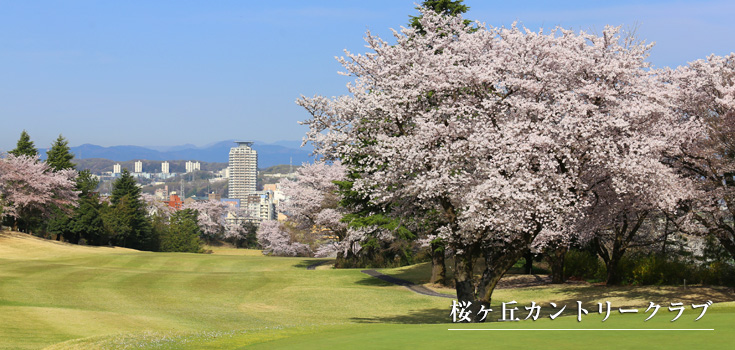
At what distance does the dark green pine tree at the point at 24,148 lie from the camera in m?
92.6

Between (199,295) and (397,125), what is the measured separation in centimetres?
1968

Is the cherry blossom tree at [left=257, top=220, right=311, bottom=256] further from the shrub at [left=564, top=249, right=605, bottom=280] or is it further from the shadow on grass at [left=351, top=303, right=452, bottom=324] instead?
the shadow on grass at [left=351, top=303, right=452, bottom=324]

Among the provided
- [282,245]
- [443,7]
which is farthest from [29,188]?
[443,7]

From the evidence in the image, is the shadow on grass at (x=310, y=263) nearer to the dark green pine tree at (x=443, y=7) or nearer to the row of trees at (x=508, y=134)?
the dark green pine tree at (x=443, y=7)

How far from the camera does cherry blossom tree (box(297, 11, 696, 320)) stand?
22.1 m

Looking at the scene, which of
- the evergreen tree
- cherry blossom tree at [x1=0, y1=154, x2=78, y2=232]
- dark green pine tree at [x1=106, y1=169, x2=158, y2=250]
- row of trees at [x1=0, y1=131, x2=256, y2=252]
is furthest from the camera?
dark green pine tree at [x1=106, y1=169, x2=158, y2=250]

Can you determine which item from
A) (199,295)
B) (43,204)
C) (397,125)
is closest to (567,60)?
(397,125)

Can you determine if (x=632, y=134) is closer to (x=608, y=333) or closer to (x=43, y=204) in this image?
(x=608, y=333)

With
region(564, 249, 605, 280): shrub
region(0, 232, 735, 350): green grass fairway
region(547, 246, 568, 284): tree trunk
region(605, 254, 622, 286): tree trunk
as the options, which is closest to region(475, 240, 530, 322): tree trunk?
region(0, 232, 735, 350): green grass fairway

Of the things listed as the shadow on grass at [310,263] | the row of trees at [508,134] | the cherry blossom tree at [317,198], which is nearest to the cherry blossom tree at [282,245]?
the shadow on grass at [310,263]

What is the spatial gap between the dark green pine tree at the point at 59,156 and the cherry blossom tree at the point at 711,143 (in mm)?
85505

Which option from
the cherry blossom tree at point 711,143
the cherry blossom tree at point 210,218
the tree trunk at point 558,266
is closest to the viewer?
the cherry blossom tree at point 711,143

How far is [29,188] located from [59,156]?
657 inches

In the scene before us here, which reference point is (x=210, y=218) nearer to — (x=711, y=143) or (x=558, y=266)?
(x=558, y=266)
